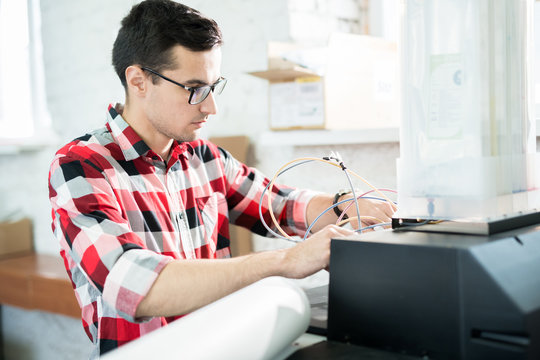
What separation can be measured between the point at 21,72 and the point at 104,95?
1.90ft

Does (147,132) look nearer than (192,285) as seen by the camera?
No

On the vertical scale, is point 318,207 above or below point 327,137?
below

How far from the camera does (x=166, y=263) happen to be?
0.88 metres

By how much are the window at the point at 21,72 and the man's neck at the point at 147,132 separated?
4.89 ft

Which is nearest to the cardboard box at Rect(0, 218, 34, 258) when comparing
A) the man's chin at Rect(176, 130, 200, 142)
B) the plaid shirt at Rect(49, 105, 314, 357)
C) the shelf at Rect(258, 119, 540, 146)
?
the shelf at Rect(258, 119, 540, 146)

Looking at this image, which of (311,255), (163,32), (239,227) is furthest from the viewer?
(239,227)

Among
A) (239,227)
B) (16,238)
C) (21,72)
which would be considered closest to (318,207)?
(239,227)

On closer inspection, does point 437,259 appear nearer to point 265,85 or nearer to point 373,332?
point 373,332

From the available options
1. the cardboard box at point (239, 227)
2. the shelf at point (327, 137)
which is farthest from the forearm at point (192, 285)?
the cardboard box at point (239, 227)

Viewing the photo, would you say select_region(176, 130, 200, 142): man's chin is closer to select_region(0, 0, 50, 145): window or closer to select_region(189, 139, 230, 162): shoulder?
select_region(189, 139, 230, 162): shoulder

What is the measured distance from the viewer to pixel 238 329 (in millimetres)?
573

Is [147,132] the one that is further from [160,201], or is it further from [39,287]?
[39,287]

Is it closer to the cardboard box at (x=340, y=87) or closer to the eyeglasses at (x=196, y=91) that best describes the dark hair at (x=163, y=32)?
the eyeglasses at (x=196, y=91)

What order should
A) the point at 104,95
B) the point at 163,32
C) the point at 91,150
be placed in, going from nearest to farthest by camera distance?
the point at 91,150 < the point at 163,32 < the point at 104,95
